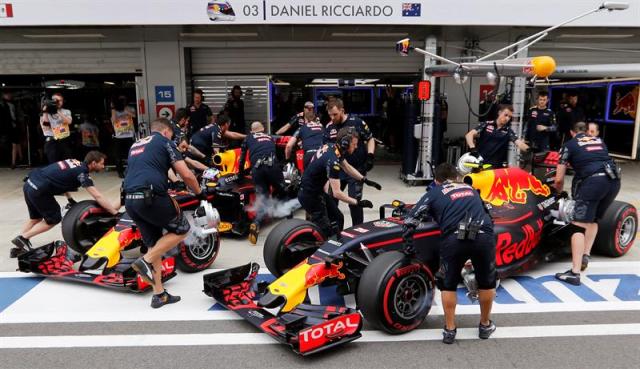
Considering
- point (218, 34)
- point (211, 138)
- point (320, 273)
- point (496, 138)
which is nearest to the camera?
point (320, 273)

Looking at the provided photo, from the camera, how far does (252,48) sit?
12688 mm

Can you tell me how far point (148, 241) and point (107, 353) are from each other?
1142mm

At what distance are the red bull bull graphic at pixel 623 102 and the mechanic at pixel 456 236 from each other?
476 inches

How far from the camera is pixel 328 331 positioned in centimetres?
377

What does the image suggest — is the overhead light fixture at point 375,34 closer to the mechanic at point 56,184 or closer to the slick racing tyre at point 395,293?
the mechanic at point 56,184

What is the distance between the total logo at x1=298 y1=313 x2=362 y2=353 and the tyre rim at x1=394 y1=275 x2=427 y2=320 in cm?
38

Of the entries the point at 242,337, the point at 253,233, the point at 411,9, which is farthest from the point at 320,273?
the point at 411,9

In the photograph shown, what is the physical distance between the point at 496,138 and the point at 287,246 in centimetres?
356

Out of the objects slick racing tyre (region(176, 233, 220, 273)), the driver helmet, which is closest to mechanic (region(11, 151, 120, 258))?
slick racing tyre (region(176, 233, 220, 273))

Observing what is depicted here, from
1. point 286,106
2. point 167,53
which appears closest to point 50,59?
point 167,53

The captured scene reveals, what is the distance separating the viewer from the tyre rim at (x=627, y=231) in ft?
19.8

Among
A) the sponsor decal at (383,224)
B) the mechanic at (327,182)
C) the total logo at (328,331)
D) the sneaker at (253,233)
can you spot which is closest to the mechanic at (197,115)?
the sneaker at (253,233)

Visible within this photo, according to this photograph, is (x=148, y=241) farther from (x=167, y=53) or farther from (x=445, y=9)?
(x=167, y=53)

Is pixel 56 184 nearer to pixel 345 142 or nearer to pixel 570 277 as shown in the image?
pixel 345 142
